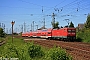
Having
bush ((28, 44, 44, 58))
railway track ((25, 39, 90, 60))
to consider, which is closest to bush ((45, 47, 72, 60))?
bush ((28, 44, 44, 58))

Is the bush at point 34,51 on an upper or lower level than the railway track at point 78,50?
upper

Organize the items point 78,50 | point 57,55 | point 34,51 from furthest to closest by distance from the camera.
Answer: point 78,50, point 34,51, point 57,55

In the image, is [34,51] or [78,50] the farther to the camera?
[78,50]

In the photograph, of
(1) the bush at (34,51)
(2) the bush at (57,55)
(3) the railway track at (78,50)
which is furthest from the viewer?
(3) the railway track at (78,50)

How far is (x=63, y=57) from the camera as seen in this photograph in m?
8.06

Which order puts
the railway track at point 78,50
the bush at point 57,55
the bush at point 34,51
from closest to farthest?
1. the bush at point 57,55
2. the bush at point 34,51
3. the railway track at point 78,50

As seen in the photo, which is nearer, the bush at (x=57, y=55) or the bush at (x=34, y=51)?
the bush at (x=57, y=55)

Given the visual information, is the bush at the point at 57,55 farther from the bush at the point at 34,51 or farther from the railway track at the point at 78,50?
the railway track at the point at 78,50

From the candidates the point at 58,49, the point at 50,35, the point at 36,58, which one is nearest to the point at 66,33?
the point at 50,35

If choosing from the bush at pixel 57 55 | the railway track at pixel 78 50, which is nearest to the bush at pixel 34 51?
the railway track at pixel 78 50

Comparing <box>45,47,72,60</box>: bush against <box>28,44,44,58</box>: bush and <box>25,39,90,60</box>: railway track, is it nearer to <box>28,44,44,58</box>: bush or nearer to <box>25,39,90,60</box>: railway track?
<box>28,44,44,58</box>: bush

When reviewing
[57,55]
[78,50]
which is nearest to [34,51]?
[57,55]

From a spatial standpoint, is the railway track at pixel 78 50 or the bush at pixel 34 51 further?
the railway track at pixel 78 50

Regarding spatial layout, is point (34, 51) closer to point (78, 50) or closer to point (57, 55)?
point (57, 55)
